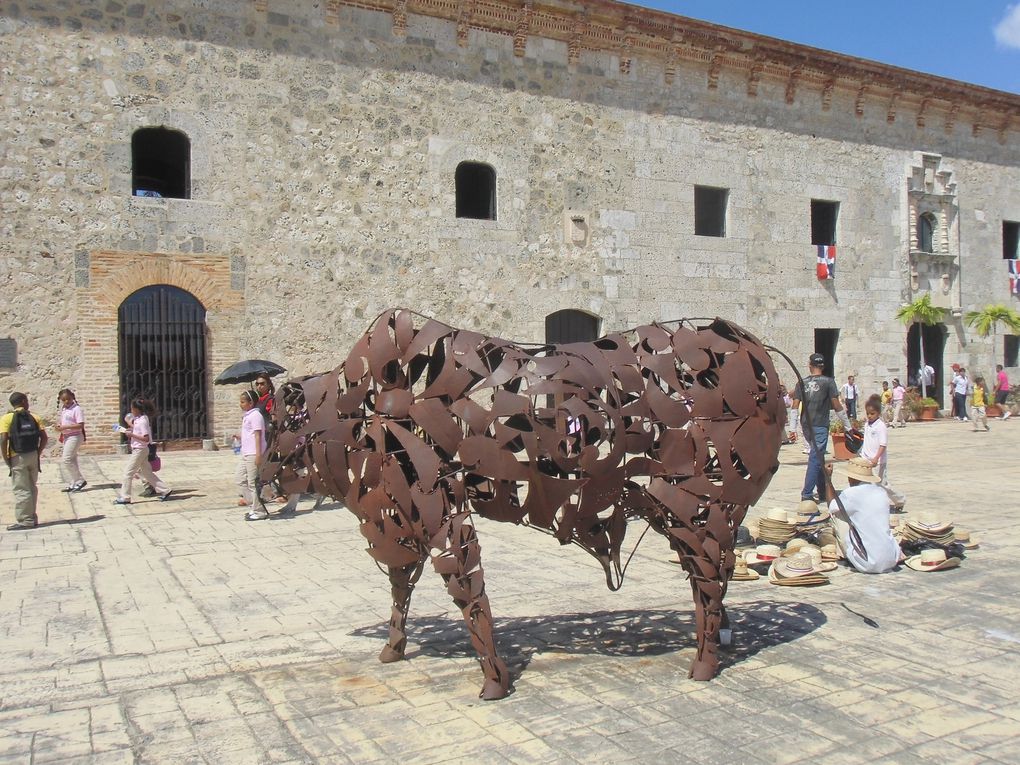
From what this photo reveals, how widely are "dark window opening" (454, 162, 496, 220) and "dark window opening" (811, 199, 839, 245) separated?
868 cm

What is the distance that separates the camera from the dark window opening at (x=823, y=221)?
21750 mm

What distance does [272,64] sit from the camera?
15.5 meters

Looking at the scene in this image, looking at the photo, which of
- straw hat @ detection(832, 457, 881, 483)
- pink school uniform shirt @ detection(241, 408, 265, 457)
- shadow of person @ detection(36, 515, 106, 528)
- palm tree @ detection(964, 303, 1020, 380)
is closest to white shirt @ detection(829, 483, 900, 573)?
straw hat @ detection(832, 457, 881, 483)

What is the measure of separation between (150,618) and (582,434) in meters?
3.48

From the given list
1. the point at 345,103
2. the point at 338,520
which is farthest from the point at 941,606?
the point at 345,103

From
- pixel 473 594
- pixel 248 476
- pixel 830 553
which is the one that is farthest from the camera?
pixel 248 476

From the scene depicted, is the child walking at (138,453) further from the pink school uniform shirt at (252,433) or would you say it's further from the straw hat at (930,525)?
the straw hat at (930,525)

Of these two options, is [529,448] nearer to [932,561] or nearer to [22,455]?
[932,561]

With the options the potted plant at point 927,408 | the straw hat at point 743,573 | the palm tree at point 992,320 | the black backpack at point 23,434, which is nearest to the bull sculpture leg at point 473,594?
the straw hat at point 743,573

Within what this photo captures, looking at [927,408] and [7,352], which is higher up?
[7,352]

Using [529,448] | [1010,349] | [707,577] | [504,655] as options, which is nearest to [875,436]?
[707,577]

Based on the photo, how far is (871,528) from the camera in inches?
279

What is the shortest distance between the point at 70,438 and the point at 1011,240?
24.5 m

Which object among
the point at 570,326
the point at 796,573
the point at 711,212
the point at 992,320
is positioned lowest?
the point at 796,573
